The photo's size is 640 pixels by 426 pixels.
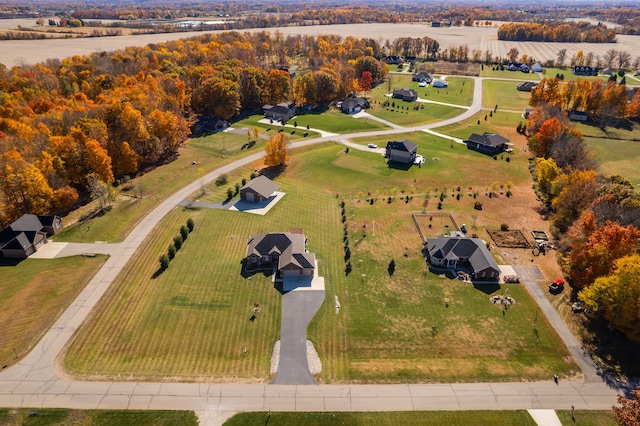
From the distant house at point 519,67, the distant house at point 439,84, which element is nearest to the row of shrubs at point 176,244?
the distant house at point 439,84

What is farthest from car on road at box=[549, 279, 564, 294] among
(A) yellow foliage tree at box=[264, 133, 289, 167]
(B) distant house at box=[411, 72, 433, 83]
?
(B) distant house at box=[411, 72, 433, 83]

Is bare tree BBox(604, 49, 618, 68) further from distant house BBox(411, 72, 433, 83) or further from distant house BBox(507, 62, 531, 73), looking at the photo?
distant house BBox(411, 72, 433, 83)

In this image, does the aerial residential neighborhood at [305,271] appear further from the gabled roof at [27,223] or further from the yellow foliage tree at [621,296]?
the gabled roof at [27,223]


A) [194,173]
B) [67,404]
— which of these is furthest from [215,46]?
[67,404]

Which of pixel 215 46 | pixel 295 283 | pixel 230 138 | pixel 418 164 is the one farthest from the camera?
pixel 215 46

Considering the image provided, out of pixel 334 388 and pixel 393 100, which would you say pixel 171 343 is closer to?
pixel 334 388

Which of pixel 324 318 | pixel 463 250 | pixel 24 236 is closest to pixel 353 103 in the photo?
pixel 463 250

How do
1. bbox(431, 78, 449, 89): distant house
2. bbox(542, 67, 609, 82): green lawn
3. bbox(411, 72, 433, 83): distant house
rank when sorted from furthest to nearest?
bbox(542, 67, 609, 82): green lawn → bbox(411, 72, 433, 83): distant house → bbox(431, 78, 449, 89): distant house
